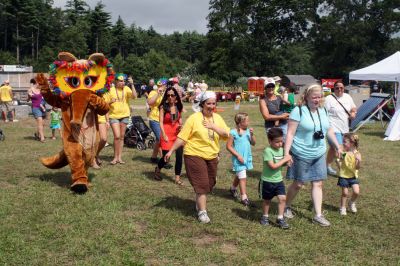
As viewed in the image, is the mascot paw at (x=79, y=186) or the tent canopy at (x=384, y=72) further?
the tent canopy at (x=384, y=72)

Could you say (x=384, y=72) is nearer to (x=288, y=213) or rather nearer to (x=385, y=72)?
(x=385, y=72)

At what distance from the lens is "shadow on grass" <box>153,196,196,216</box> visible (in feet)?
19.9

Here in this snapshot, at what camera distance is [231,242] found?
4934 millimetres

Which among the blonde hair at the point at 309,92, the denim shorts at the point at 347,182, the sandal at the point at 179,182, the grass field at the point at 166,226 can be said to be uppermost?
the blonde hair at the point at 309,92

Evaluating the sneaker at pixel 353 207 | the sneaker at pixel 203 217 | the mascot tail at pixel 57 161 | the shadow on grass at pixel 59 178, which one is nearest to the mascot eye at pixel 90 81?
the mascot tail at pixel 57 161

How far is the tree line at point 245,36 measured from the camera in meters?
49.6

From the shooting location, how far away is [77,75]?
23.1 ft

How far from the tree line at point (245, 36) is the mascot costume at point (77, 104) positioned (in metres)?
45.1

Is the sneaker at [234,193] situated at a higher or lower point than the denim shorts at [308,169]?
lower

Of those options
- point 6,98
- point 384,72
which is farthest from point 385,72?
point 6,98

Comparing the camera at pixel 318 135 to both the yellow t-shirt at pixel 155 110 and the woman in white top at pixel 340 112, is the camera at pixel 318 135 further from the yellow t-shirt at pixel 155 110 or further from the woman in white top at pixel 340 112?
the yellow t-shirt at pixel 155 110

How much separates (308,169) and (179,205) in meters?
1.95

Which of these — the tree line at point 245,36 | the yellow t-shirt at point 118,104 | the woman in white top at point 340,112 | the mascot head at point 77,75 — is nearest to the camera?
the mascot head at point 77,75

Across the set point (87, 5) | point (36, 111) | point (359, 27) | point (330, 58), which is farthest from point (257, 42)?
point (36, 111)
